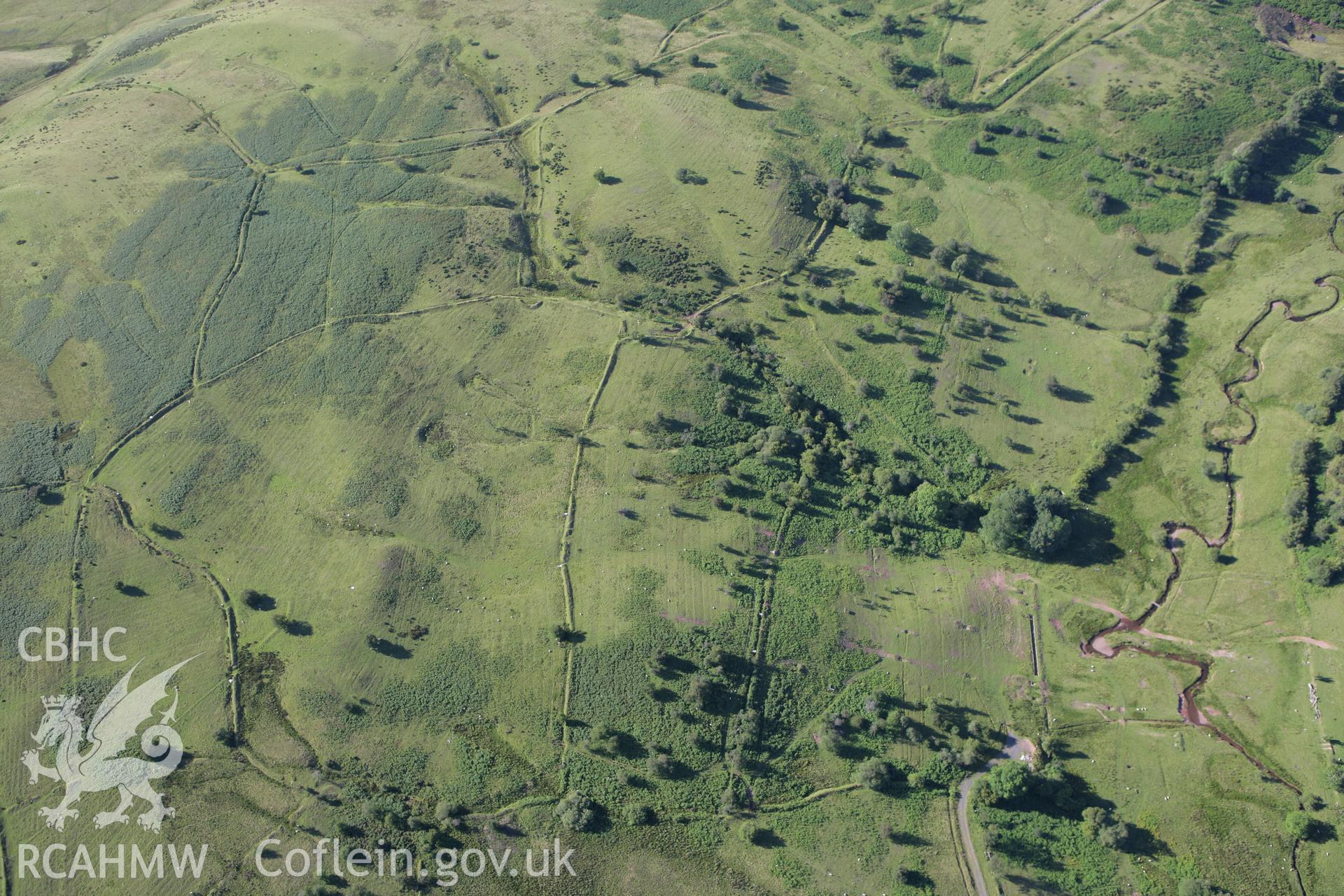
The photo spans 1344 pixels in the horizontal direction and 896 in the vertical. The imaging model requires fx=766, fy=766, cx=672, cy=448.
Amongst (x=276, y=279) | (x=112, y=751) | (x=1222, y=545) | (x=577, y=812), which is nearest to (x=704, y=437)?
(x=577, y=812)

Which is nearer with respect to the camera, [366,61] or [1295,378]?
[1295,378]

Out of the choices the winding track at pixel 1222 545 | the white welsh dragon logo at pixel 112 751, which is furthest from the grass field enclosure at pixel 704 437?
the white welsh dragon logo at pixel 112 751

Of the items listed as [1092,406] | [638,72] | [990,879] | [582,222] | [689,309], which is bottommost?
[990,879]

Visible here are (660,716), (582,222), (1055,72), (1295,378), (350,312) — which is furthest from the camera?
(1055,72)

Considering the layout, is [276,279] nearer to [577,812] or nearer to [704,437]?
[704,437]

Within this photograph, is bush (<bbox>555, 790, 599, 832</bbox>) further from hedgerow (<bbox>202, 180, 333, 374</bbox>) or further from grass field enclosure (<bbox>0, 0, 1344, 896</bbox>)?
hedgerow (<bbox>202, 180, 333, 374</bbox>)

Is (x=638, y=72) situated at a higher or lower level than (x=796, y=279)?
higher

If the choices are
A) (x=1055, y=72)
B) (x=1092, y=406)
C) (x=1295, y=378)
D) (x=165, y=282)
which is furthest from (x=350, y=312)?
(x=1295, y=378)

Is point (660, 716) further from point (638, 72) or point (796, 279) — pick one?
point (638, 72)
